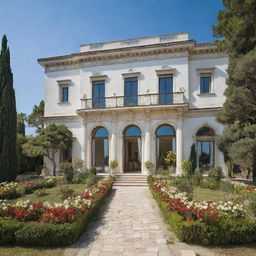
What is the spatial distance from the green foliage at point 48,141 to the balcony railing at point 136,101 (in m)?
2.94

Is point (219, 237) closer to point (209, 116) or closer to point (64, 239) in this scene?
A: point (64, 239)

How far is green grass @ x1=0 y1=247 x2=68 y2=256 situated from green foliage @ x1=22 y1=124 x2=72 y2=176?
11.9 meters

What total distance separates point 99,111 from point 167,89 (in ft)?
20.2

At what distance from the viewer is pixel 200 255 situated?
4426mm

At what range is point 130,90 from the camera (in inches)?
685

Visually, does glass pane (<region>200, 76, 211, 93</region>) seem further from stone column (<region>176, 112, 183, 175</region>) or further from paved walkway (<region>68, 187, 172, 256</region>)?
paved walkway (<region>68, 187, 172, 256</region>)

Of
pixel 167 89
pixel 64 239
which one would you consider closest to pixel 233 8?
pixel 167 89

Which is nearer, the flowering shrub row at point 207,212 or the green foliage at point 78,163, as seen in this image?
the flowering shrub row at point 207,212

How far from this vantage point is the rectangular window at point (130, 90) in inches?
669

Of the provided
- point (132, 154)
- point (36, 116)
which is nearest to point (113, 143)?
point (132, 154)

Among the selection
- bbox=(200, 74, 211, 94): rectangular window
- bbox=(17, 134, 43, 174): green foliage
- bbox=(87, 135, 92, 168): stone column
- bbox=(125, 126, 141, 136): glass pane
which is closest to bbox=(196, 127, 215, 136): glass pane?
bbox=(200, 74, 211, 94): rectangular window

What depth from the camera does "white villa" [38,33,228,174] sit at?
16.1m

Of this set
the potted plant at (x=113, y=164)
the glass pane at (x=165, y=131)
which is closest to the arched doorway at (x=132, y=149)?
the potted plant at (x=113, y=164)

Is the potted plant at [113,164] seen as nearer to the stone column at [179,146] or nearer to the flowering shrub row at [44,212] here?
the stone column at [179,146]
